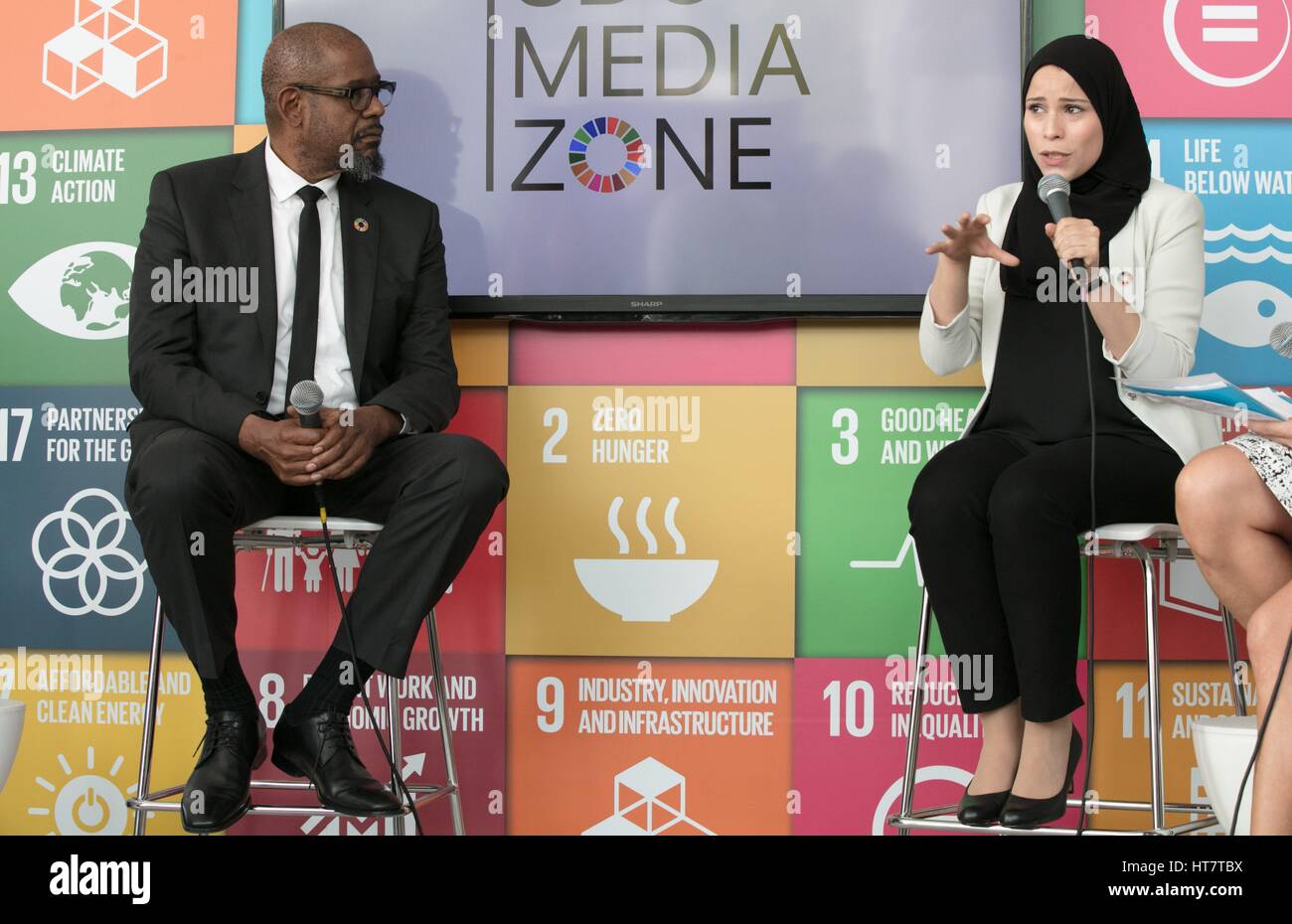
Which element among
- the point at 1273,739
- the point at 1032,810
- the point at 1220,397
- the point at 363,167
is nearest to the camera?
the point at 1273,739

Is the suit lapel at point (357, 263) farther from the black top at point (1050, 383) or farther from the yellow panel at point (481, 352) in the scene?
the black top at point (1050, 383)

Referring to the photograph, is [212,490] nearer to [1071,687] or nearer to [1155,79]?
[1071,687]

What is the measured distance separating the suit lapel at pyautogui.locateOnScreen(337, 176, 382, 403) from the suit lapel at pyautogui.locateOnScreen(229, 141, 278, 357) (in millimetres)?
139

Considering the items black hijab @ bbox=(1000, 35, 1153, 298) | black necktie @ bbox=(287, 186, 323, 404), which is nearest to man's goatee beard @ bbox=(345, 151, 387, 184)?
black necktie @ bbox=(287, 186, 323, 404)

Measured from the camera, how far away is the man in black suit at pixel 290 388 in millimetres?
2047

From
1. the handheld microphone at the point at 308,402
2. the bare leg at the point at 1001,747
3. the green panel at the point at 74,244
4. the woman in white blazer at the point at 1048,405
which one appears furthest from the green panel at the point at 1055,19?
the green panel at the point at 74,244

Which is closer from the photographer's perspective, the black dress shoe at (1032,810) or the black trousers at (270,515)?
the black dress shoe at (1032,810)

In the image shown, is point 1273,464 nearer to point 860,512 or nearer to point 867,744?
point 860,512

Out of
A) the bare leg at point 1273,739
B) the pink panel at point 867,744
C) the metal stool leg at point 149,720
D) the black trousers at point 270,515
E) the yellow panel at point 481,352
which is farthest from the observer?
the yellow panel at point 481,352

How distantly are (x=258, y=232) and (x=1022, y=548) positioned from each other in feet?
5.01

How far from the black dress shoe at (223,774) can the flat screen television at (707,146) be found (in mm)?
1038

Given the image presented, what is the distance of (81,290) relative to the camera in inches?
111

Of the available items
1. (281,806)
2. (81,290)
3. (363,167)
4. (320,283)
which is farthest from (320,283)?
(281,806)

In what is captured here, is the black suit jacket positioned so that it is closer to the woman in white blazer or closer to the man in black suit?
the man in black suit
